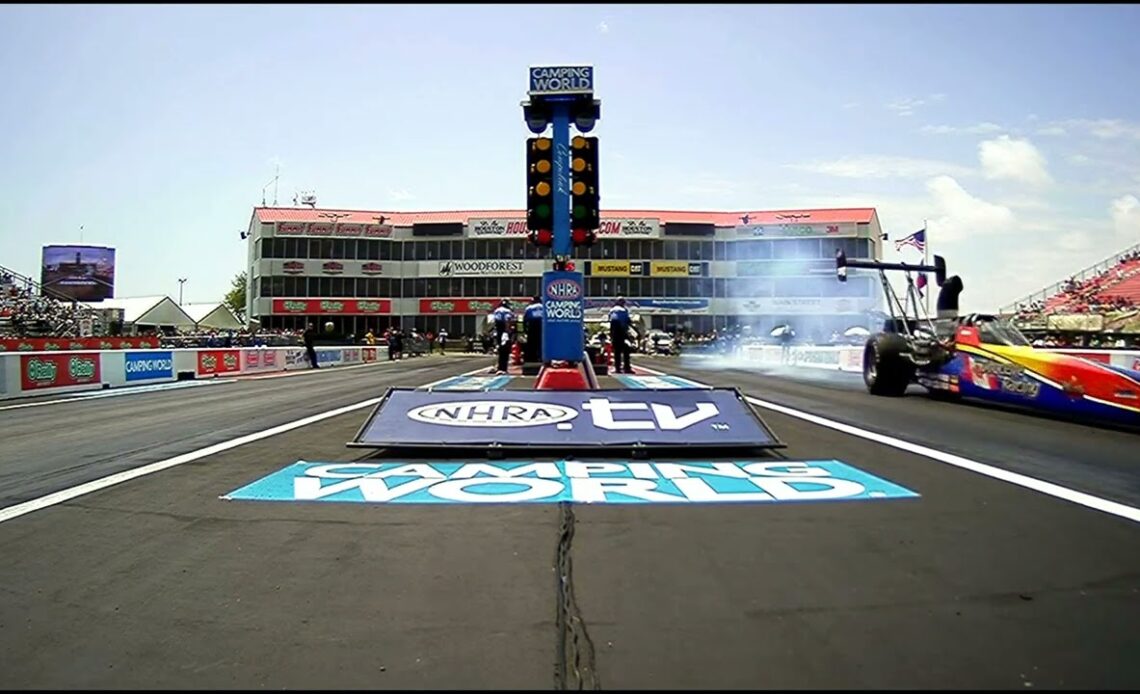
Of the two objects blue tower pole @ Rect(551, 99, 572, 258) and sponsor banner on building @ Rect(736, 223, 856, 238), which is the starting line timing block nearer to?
blue tower pole @ Rect(551, 99, 572, 258)

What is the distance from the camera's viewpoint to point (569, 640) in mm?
3076

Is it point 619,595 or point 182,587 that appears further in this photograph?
point 182,587

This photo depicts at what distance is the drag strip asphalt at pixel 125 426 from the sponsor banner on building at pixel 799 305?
42.7 metres

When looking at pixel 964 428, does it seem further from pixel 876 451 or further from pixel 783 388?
pixel 783 388

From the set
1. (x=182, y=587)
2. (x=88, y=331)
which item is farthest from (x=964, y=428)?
(x=88, y=331)

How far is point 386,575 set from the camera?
12.9 feet

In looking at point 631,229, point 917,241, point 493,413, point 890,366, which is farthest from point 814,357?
point 631,229

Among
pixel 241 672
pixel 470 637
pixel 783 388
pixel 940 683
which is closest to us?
pixel 940 683

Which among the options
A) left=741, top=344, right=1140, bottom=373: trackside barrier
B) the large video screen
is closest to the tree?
the large video screen

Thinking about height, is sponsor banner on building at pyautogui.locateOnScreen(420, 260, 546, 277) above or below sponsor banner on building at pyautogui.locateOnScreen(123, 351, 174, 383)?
above

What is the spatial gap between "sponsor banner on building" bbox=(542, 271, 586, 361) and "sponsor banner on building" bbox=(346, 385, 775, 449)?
4901 millimetres

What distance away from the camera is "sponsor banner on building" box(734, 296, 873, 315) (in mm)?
54856

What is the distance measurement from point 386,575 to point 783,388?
13.7 m

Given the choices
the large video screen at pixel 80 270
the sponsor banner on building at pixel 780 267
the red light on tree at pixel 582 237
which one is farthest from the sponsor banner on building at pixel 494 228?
the red light on tree at pixel 582 237
